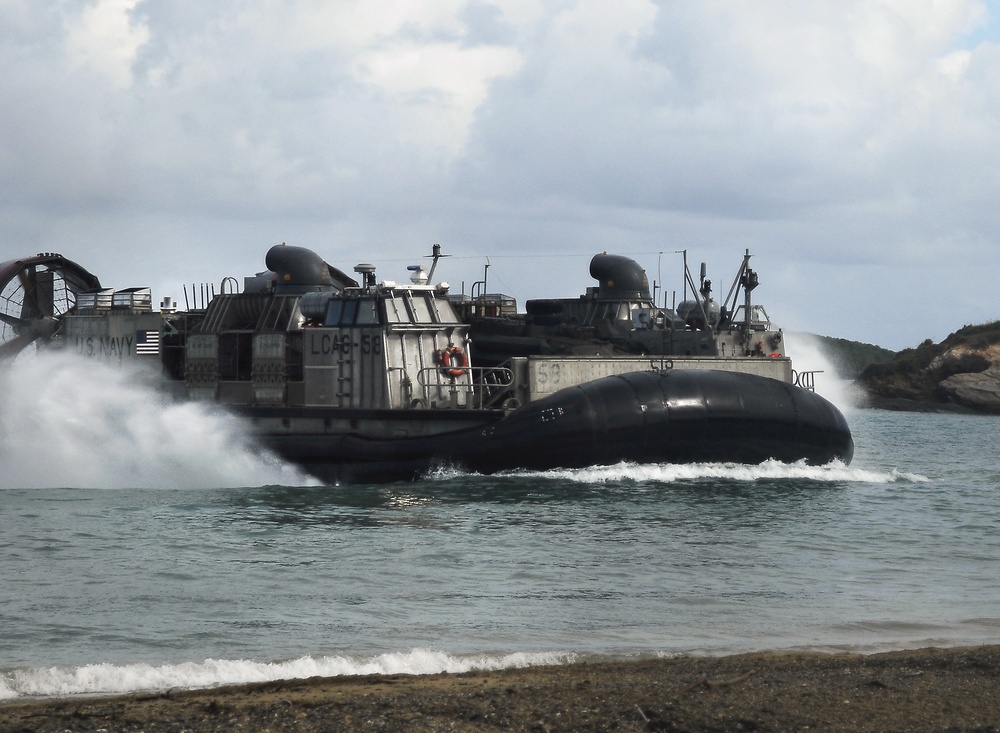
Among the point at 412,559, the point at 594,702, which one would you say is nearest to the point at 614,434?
the point at 412,559

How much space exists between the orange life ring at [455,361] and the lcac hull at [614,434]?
1.10 m

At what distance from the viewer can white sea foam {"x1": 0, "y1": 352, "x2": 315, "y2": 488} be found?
2167 centimetres

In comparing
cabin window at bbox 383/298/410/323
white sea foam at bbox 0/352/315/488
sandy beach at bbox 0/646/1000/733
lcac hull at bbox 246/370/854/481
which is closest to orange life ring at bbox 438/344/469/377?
cabin window at bbox 383/298/410/323

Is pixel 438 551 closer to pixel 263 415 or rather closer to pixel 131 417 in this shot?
pixel 263 415

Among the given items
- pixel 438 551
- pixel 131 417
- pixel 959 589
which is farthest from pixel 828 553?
pixel 131 417

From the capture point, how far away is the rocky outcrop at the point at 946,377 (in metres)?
66.4

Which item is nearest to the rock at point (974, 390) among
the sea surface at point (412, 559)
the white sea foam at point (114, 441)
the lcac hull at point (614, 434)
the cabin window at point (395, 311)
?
the sea surface at point (412, 559)

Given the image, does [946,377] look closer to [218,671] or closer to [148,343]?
[148,343]

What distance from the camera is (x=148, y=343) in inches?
976

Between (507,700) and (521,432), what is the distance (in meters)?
12.8

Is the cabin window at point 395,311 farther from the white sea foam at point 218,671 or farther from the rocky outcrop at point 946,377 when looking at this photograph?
the rocky outcrop at point 946,377

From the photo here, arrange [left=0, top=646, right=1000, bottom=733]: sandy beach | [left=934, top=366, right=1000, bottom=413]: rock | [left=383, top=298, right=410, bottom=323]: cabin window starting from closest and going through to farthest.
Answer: [left=0, top=646, right=1000, bottom=733]: sandy beach < [left=383, top=298, right=410, bottom=323]: cabin window < [left=934, top=366, right=1000, bottom=413]: rock

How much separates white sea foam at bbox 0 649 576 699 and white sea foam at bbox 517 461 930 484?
36.2 feet

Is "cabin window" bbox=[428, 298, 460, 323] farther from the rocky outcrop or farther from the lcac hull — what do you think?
the rocky outcrop
